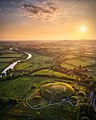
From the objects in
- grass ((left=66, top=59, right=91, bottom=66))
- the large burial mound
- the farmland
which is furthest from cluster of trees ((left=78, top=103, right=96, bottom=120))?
grass ((left=66, top=59, right=91, bottom=66))

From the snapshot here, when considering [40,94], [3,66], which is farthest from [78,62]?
[40,94]

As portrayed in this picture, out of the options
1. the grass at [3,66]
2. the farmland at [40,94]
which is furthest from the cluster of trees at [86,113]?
the grass at [3,66]

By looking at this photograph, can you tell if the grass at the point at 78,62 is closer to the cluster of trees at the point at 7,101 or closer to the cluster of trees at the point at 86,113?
the cluster of trees at the point at 86,113

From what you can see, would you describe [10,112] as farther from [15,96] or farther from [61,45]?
[61,45]

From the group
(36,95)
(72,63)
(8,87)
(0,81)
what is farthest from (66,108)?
(72,63)

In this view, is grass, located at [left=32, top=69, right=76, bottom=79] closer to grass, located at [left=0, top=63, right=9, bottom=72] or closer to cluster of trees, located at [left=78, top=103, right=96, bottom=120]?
grass, located at [left=0, top=63, right=9, bottom=72]

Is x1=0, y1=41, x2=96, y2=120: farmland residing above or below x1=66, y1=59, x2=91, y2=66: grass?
below

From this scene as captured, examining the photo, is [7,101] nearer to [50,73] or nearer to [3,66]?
[50,73]

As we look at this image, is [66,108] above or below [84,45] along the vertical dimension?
below
